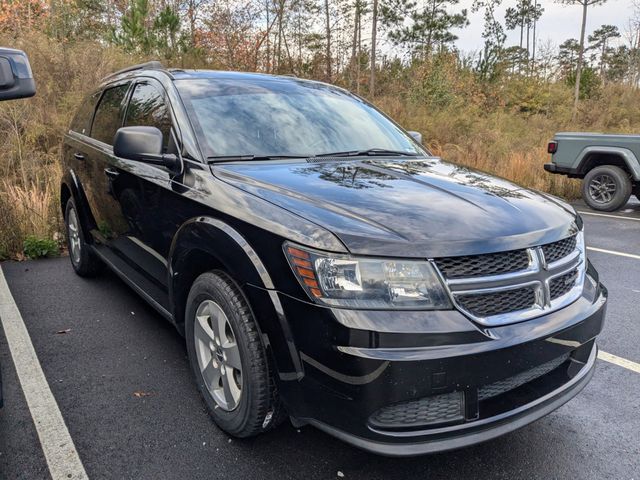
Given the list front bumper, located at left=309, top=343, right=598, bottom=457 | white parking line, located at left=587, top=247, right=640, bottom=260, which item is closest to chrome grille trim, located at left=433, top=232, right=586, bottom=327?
front bumper, located at left=309, top=343, right=598, bottom=457

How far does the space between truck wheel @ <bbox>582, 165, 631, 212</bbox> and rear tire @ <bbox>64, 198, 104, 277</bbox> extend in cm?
821

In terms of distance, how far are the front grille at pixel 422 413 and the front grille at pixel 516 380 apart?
0.11 metres

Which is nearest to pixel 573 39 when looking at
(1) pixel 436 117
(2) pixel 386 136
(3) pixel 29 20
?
(1) pixel 436 117

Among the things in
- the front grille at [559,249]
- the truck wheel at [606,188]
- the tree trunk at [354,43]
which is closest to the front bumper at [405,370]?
the front grille at [559,249]

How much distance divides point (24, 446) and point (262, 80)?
250 cm

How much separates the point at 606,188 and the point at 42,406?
9.17 m

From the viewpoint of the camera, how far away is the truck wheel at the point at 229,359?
6.79 ft

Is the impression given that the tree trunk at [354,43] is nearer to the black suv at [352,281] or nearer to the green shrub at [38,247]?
the green shrub at [38,247]

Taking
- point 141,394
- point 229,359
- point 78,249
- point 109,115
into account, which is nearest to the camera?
point 229,359

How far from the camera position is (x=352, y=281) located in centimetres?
177

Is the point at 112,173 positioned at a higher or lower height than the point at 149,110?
lower

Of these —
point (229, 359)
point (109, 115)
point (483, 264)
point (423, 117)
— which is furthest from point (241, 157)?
point (423, 117)

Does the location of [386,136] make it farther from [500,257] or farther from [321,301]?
[321,301]

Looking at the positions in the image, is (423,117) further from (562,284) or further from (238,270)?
(238,270)
